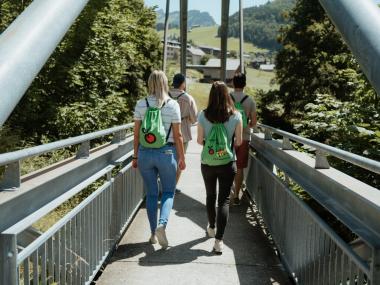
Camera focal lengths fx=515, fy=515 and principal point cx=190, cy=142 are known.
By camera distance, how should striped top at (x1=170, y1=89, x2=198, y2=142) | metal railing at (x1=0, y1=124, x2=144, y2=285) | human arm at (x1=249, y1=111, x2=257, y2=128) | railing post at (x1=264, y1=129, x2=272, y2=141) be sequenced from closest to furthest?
metal railing at (x1=0, y1=124, x2=144, y2=285), railing post at (x1=264, y1=129, x2=272, y2=141), striped top at (x1=170, y1=89, x2=198, y2=142), human arm at (x1=249, y1=111, x2=257, y2=128)

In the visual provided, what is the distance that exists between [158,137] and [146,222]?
1691 millimetres

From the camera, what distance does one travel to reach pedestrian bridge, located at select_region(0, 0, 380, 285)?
2.53m

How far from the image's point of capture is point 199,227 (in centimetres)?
586

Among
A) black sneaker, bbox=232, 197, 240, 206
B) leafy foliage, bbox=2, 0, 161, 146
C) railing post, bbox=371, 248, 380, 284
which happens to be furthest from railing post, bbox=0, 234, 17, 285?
leafy foliage, bbox=2, 0, 161, 146

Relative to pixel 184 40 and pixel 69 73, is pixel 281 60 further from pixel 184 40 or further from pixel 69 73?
pixel 69 73

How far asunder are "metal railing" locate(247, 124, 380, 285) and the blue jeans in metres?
1.03

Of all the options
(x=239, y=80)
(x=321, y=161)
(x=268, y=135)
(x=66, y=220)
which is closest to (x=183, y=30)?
(x=239, y=80)

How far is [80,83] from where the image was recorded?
11508mm

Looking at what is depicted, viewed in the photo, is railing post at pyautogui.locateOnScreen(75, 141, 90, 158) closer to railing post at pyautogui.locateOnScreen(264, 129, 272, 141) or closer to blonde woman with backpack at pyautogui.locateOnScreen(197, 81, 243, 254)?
blonde woman with backpack at pyautogui.locateOnScreen(197, 81, 243, 254)

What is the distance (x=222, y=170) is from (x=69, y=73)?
7.40 metres

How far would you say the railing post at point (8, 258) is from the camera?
228cm

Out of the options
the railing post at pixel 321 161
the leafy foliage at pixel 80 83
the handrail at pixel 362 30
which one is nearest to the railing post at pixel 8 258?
the handrail at pixel 362 30

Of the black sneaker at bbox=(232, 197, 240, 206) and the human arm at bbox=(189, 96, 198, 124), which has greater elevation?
the human arm at bbox=(189, 96, 198, 124)

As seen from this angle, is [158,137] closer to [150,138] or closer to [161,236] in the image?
[150,138]
